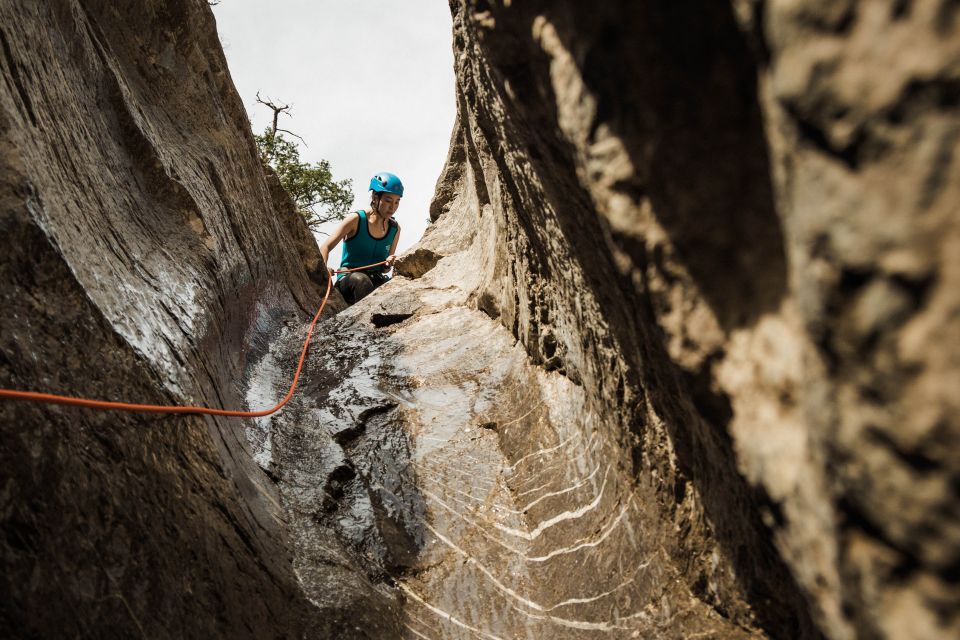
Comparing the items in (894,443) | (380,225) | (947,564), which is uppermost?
(380,225)

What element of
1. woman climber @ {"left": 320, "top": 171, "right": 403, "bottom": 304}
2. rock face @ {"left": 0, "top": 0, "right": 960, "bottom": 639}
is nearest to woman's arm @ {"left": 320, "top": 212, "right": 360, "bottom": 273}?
woman climber @ {"left": 320, "top": 171, "right": 403, "bottom": 304}

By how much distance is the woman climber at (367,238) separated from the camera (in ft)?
25.0

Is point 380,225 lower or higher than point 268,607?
higher

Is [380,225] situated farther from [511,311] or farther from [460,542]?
[460,542]

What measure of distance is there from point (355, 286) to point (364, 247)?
54 centimetres

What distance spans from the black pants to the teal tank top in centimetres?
11

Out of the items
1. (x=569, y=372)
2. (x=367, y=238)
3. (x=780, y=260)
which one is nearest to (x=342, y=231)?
(x=367, y=238)

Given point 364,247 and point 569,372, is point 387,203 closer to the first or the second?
point 364,247

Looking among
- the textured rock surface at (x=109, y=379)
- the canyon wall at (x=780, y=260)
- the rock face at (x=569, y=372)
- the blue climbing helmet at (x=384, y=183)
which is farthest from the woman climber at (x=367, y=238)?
the canyon wall at (x=780, y=260)

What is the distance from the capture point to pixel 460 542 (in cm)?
263

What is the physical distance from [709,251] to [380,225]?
6969 mm

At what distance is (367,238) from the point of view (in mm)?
7738

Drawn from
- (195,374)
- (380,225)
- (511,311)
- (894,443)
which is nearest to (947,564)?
(894,443)

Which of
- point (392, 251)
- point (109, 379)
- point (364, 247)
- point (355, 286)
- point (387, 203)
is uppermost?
point (387, 203)
